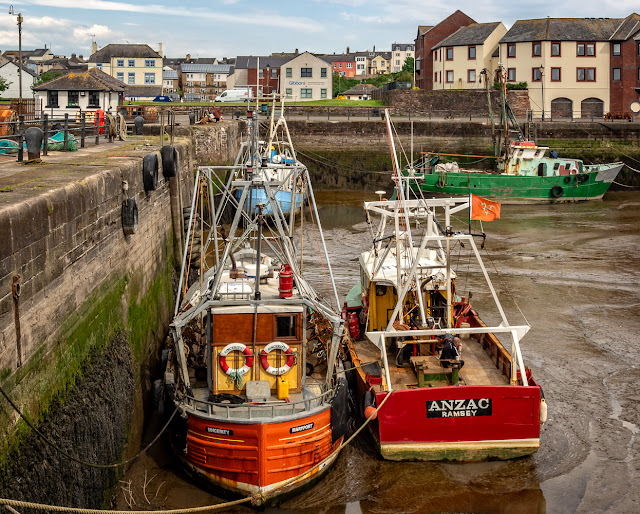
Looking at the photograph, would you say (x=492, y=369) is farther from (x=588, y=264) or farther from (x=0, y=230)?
(x=588, y=264)

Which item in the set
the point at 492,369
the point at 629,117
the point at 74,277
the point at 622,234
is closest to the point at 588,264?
the point at 622,234

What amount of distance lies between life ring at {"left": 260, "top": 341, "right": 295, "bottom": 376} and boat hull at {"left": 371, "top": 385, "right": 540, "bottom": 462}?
137 centimetres

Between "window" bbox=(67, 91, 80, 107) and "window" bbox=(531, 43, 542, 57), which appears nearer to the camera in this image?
"window" bbox=(67, 91, 80, 107)

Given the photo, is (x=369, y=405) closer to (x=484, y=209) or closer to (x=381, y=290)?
(x=381, y=290)

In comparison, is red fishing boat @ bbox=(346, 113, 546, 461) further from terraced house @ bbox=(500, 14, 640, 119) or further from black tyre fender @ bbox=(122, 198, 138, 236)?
terraced house @ bbox=(500, 14, 640, 119)

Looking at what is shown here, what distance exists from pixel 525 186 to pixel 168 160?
23.7 meters

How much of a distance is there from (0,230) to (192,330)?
5.98 m

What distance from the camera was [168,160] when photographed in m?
16.6

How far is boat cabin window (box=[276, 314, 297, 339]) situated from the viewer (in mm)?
10445

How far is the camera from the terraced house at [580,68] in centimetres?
5219

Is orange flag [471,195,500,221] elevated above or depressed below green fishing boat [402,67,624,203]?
below

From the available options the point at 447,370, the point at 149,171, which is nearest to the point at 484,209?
the point at 447,370

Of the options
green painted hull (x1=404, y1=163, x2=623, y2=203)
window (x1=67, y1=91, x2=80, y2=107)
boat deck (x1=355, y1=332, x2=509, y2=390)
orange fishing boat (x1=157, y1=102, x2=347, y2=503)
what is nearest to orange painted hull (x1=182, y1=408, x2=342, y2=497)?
→ orange fishing boat (x1=157, y1=102, x2=347, y2=503)

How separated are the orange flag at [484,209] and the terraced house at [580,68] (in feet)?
140
